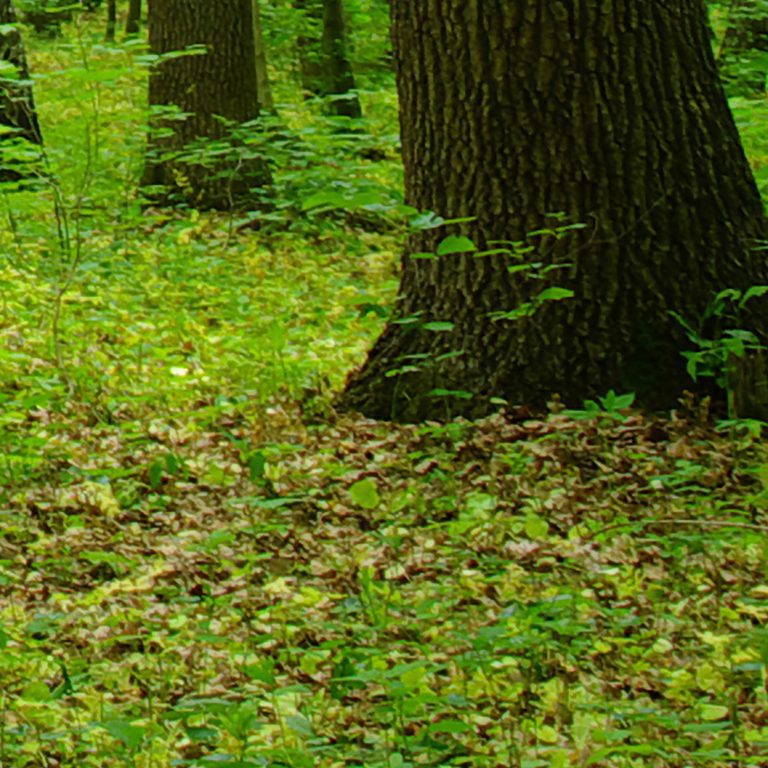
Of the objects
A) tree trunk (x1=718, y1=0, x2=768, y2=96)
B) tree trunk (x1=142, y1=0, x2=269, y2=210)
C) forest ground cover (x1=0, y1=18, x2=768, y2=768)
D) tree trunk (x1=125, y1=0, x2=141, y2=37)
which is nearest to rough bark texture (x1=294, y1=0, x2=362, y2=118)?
tree trunk (x1=142, y1=0, x2=269, y2=210)

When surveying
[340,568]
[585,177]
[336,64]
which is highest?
[336,64]

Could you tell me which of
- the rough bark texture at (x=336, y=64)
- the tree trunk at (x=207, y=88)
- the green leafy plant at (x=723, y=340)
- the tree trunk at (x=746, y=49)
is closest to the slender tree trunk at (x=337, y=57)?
the rough bark texture at (x=336, y=64)

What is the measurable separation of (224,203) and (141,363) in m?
3.64

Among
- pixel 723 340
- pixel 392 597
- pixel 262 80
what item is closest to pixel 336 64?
pixel 262 80

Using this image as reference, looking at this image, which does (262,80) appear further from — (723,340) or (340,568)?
(340,568)

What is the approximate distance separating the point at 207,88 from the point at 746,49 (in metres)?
6.61

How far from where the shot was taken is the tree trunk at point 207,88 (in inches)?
388

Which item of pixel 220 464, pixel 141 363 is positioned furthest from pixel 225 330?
pixel 220 464

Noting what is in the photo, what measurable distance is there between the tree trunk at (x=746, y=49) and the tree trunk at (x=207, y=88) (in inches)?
175

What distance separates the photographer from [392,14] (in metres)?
5.38

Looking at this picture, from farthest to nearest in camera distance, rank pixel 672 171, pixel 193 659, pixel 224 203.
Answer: pixel 224 203 → pixel 672 171 → pixel 193 659

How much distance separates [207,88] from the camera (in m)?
9.90

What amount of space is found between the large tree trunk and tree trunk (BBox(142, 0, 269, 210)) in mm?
4807

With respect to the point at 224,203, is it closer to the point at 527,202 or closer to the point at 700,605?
the point at 527,202
